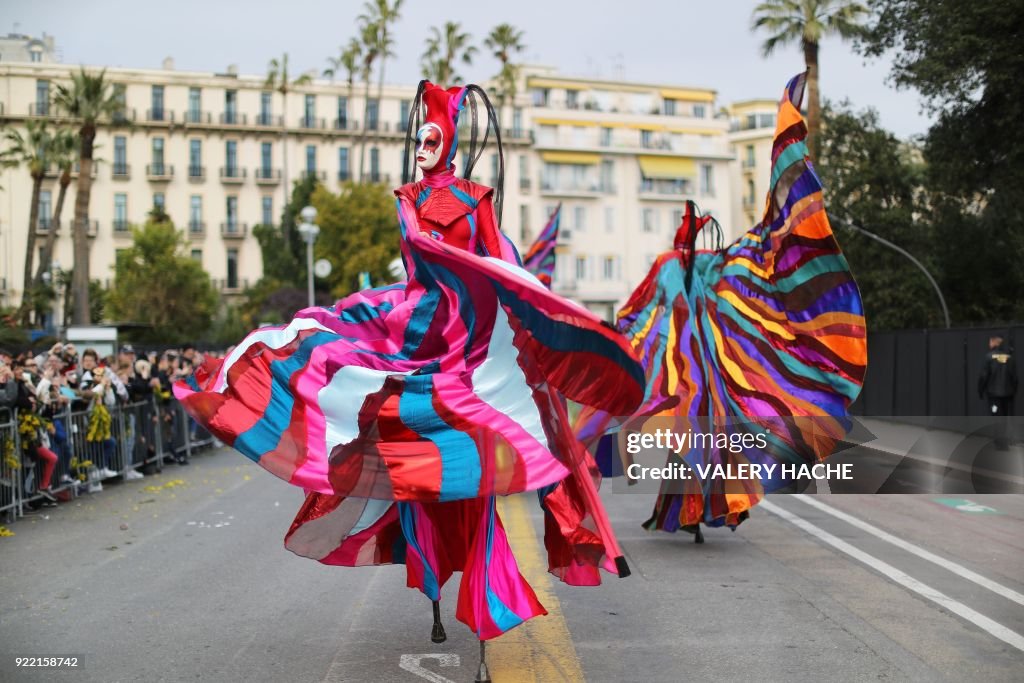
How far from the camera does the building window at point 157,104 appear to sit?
71688 mm

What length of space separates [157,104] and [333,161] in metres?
11.4

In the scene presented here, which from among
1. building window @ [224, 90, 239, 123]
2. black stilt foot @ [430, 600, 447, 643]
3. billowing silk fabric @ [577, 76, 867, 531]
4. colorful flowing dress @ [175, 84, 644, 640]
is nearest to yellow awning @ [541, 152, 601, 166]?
building window @ [224, 90, 239, 123]

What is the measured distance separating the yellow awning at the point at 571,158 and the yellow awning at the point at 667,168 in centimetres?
329

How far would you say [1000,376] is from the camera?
59.3ft

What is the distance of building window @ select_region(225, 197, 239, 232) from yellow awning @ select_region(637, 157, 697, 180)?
88.2 ft

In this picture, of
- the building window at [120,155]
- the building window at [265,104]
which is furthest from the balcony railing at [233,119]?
the building window at [120,155]

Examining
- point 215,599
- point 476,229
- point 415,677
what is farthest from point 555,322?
point 215,599

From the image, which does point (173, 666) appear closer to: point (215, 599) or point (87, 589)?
point (215, 599)

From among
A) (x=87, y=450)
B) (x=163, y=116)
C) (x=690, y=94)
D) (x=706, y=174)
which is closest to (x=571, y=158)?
(x=706, y=174)

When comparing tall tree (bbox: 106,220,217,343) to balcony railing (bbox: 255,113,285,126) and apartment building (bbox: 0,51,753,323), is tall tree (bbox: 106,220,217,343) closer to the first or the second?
apartment building (bbox: 0,51,753,323)

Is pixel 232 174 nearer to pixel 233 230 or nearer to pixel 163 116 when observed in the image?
pixel 233 230

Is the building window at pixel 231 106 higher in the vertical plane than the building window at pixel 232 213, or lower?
higher

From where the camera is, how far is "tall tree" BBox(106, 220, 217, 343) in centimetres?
5481

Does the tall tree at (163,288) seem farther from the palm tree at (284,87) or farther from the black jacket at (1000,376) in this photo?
the black jacket at (1000,376)
